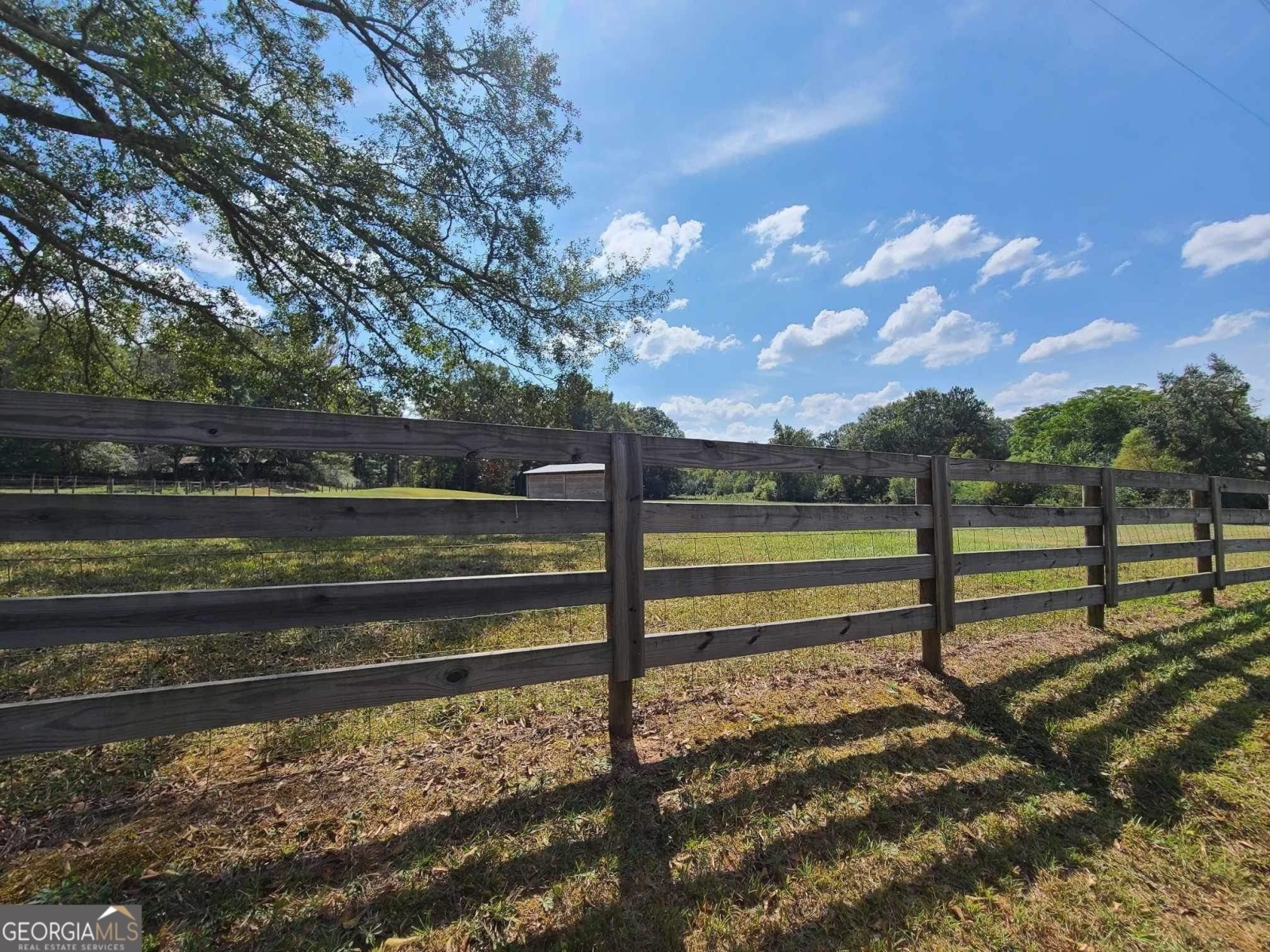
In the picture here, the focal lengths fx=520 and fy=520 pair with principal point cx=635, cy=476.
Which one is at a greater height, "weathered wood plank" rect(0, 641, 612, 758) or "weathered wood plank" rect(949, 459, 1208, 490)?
"weathered wood plank" rect(949, 459, 1208, 490)

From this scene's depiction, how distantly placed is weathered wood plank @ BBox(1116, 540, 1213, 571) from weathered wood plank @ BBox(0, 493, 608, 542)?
5205mm

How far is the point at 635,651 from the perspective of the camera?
2662mm

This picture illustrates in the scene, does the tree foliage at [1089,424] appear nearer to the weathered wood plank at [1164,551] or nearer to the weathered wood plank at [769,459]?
the weathered wood plank at [1164,551]

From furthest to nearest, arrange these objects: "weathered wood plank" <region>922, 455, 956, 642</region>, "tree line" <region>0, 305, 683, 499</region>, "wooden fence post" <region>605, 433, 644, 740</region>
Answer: "tree line" <region>0, 305, 683, 499</region> < "weathered wood plank" <region>922, 455, 956, 642</region> < "wooden fence post" <region>605, 433, 644, 740</region>

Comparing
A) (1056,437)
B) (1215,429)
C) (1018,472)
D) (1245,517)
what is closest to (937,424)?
(1056,437)

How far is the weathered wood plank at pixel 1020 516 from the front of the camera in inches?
154

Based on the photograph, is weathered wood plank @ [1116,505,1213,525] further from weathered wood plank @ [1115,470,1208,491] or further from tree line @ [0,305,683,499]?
tree line @ [0,305,683,499]

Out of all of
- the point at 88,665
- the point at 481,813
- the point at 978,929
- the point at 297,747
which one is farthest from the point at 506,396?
the point at 978,929

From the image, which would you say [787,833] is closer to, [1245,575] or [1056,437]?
[1245,575]

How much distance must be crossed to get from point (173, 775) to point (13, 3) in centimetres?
851

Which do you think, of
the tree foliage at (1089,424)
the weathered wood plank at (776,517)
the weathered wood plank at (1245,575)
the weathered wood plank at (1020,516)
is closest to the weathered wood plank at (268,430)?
the weathered wood plank at (776,517)

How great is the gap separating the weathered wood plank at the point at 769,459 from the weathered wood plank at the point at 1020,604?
1062 millimetres

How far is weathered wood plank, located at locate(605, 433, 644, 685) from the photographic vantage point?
2.61 meters

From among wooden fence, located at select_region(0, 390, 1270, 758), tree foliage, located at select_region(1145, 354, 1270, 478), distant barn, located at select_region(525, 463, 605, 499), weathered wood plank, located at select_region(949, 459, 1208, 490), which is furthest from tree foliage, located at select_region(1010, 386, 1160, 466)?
wooden fence, located at select_region(0, 390, 1270, 758)
